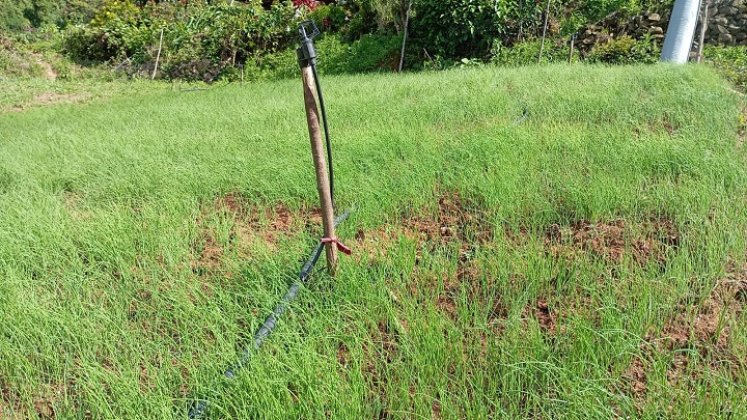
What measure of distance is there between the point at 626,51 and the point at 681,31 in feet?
4.18

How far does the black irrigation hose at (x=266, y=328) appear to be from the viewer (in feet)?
4.29

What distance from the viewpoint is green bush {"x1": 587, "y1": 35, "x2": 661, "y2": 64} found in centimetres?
729

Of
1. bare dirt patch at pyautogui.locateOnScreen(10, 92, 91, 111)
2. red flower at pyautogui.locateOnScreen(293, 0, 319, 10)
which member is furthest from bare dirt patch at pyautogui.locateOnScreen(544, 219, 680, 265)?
red flower at pyautogui.locateOnScreen(293, 0, 319, 10)

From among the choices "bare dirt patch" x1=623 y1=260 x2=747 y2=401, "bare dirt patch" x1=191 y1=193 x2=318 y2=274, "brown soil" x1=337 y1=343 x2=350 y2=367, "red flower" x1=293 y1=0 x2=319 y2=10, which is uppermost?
"red flower" x1=293 y1=0 x2=319 y2=10

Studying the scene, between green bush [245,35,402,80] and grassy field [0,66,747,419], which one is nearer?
grassy field [0,66,747,419]

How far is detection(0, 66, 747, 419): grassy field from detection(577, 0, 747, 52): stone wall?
5.10 m

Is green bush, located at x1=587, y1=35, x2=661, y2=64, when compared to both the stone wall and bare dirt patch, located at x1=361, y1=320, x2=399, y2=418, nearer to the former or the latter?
the stone wall

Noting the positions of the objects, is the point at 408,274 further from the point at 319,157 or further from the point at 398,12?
the point at 398,12

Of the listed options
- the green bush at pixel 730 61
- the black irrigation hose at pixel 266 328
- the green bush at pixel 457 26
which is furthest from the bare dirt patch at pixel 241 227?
the green bush at pixel 457 26

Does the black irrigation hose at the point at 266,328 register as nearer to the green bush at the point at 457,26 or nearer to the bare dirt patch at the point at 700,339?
the bare dirt patch at the point at 700,339

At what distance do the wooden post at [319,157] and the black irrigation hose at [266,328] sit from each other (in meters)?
0.08

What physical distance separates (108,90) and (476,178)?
31.9 ft

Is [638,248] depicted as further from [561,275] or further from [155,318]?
[155,318]

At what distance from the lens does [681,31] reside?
612 centimetres
